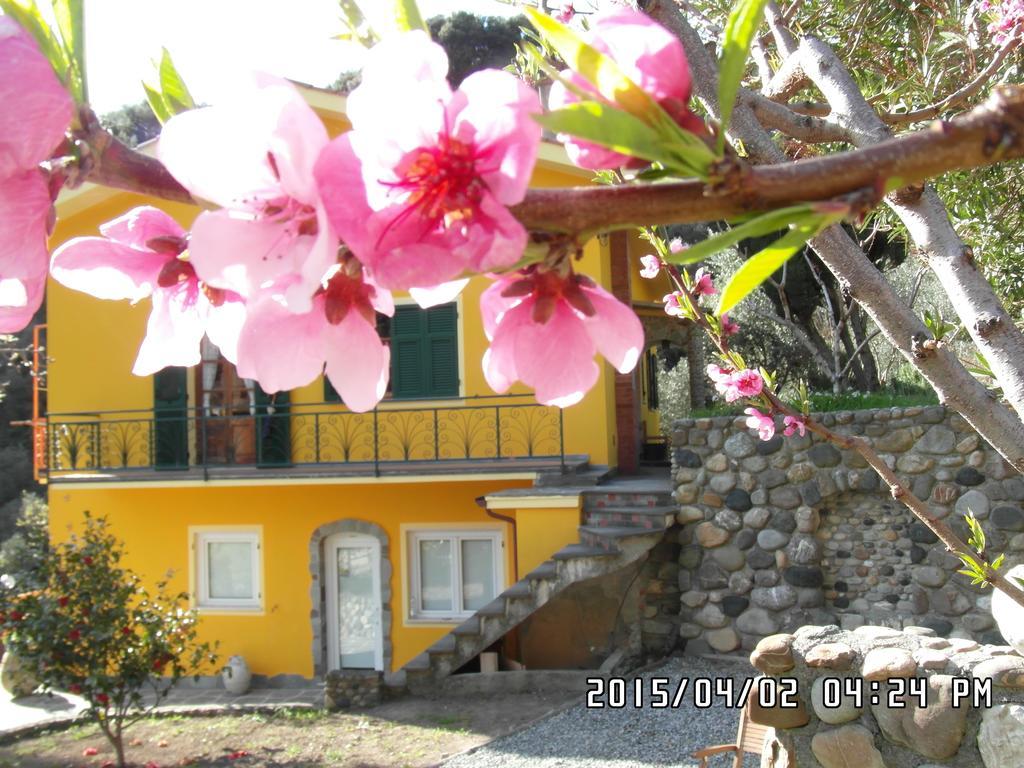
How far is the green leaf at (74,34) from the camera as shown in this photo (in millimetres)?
527

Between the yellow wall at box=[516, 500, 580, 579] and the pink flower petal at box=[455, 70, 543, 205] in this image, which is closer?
the pink flower petal at box=[455, 70, 543, 205]

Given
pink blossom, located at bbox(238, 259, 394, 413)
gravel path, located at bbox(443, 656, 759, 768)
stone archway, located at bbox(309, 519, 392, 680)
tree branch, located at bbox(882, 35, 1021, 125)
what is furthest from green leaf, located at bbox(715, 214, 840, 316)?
stone archway, located at bbox(309, 519, 392, 680)

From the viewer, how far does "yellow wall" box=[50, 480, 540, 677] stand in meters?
10.7

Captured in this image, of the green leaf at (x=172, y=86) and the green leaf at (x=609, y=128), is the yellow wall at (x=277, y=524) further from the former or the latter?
the green leaf at (x=609, y=128)

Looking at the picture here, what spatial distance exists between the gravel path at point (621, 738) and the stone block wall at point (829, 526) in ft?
2.77

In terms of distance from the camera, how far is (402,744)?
310 inches

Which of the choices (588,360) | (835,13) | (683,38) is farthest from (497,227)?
(835,13)

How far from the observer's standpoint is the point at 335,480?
10258 millimetres

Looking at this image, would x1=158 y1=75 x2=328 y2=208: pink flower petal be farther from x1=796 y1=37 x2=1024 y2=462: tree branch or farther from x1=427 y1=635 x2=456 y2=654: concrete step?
x1=427 y1=635 x2=456 y2=654: concrete step

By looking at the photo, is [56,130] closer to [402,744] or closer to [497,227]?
[497,227]

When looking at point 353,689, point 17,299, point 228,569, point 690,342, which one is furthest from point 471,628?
point 17,299

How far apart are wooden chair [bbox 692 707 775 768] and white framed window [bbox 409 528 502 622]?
438cm

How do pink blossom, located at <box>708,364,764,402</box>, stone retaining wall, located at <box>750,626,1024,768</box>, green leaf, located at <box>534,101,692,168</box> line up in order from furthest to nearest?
stone retaining wall, located at <box>750,626,1024,768</box>
pink blossom, located at <box>708,364,764,402</box>
green leaf, located at <box>534,101,692,168</box>

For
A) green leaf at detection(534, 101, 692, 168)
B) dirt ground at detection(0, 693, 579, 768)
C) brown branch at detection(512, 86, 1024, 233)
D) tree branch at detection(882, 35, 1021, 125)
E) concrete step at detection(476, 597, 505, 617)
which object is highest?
tree branch at detection(882, 35, 1021, 125)
